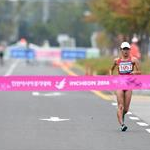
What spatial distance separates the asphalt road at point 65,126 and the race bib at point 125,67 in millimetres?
1210

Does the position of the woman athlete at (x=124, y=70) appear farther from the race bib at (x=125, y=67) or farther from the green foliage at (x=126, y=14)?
the green foliage at (x=126, y=14)

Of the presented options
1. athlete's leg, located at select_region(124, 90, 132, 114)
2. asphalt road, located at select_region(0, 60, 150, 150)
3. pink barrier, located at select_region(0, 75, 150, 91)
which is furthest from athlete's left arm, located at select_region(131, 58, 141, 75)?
asphalt road, located at select_region(0, 60, 150, 150)

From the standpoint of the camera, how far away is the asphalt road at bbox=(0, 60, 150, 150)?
46.5 feet

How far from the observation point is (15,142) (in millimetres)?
14359

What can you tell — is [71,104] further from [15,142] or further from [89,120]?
[15,142]

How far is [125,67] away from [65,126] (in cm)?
183

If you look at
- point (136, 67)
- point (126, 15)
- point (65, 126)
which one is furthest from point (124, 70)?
point (126, 15)

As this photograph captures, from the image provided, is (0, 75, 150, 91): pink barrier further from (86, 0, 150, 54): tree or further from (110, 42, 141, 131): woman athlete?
(86, 0, 150, 54): tree

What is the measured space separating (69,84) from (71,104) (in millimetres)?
6206

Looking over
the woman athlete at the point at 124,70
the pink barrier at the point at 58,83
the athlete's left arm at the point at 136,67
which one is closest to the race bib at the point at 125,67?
the woman athlete at the point at 124,70

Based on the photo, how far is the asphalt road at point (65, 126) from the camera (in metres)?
14.2

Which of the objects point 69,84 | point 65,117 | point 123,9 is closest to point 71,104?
point 65,117

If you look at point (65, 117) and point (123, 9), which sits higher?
point (123, 9)

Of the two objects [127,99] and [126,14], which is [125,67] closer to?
[127,99]
